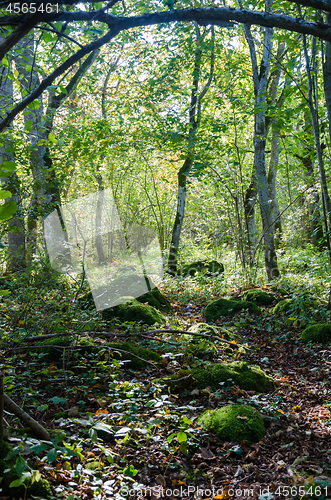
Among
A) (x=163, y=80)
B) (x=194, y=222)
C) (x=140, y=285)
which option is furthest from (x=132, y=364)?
(x=194, y=222)

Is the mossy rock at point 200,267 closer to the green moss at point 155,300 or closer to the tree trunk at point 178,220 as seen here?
the tree trunk at point 178,220

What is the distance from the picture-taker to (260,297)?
7.88 metres

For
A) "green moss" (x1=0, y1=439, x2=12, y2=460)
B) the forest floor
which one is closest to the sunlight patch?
the forest floor

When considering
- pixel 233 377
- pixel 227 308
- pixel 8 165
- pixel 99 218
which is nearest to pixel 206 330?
pixel 233 377

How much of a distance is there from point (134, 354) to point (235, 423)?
1.75m

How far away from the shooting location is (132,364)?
14.1ft

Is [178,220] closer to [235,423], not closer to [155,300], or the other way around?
[155,300]

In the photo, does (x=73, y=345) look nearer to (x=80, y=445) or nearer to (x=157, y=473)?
(x=80, y=445)

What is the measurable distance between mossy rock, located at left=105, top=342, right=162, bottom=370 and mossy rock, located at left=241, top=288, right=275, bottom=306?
4.00 m

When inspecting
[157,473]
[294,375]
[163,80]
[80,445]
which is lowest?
[294,375]

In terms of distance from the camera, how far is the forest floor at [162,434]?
228 centimetres

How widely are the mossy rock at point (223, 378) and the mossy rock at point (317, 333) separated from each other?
172cm

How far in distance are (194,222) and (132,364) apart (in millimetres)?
17902

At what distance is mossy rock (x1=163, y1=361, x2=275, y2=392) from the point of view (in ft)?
12.8
